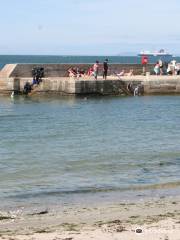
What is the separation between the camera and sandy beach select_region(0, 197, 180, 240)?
9.77 m

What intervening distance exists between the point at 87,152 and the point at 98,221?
852cm

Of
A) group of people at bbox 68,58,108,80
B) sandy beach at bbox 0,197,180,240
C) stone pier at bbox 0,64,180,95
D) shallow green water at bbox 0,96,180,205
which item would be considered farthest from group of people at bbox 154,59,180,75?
sandy beach at bbox 0,197,180,240

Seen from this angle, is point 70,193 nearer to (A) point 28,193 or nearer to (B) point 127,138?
(A) point 28,193

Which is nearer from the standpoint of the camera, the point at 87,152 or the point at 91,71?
the point at 87,152

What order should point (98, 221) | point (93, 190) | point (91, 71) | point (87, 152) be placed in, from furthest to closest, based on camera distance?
point (91, 71), point (87, 152), point (93, 190), point (98, 221)

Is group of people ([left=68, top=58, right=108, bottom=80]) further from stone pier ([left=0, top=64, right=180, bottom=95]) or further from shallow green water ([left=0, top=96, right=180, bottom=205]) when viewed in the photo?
shallow green water ([left=0, top=96, right=180, bottom=205])

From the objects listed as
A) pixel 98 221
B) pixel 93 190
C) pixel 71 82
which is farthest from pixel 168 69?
pixel 98 221

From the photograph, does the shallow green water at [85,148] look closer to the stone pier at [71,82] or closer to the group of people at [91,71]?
the stone pier at [71,82]

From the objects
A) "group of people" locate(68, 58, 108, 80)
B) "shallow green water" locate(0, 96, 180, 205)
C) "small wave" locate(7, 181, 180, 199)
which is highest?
"group of people" locate(68, 58, 108, 80)

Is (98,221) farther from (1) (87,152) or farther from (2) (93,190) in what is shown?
(1) (87,152)

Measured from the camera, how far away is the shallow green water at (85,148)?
49.3ft

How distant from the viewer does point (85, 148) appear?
20312 mm

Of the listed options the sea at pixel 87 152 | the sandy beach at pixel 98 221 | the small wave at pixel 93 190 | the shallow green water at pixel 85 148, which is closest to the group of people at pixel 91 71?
the shallow green water at pixel 85 148

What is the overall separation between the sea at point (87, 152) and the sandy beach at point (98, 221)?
0.87 metres
